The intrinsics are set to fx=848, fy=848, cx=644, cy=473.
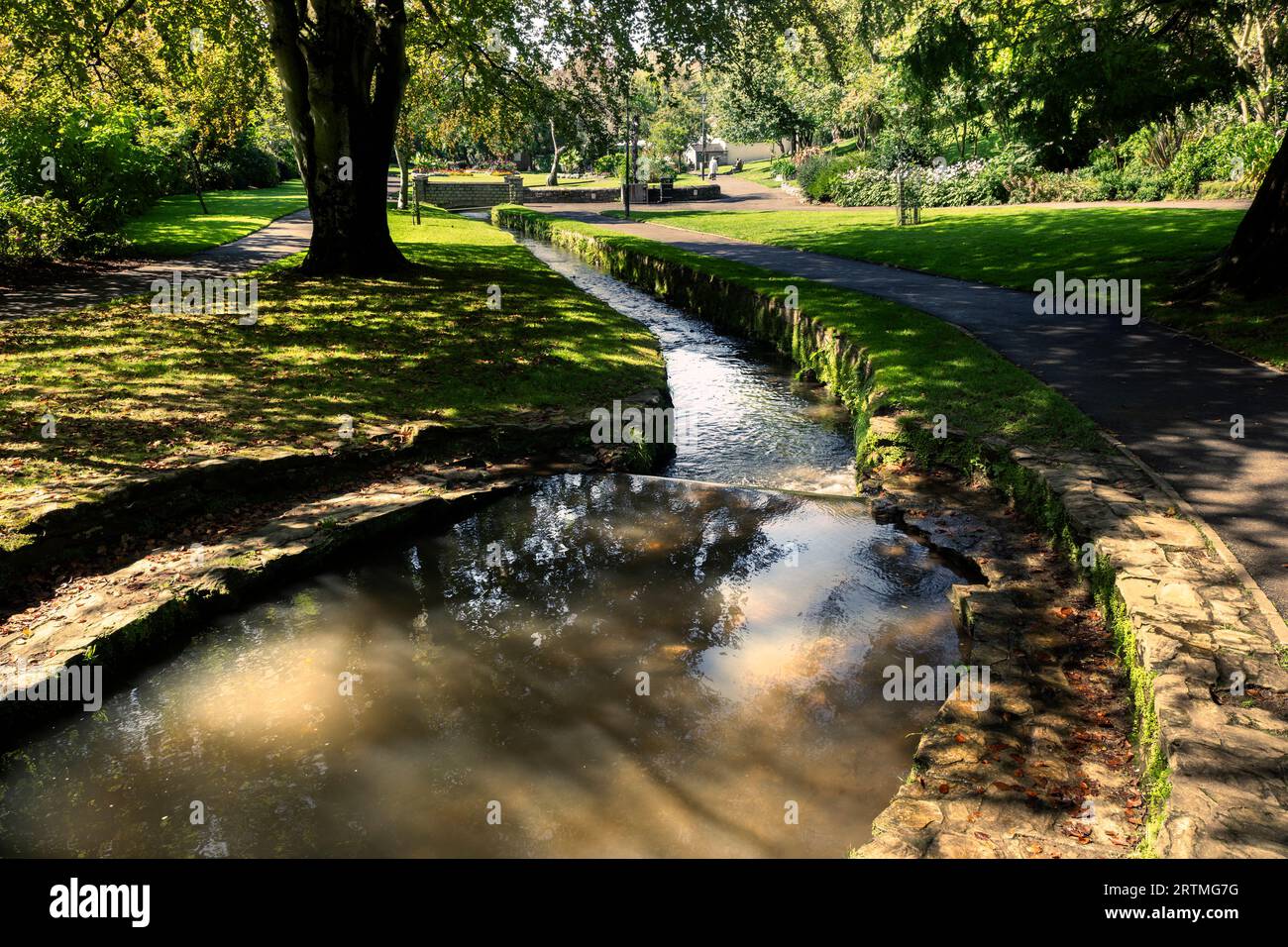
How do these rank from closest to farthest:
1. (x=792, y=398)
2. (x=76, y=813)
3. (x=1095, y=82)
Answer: (x=76, y=813)
(x=792, y=398)
(x=1095, y=82)

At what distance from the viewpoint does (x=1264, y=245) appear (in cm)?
1174

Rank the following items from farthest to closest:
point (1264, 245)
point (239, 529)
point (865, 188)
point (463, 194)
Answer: point (463, 194) < point (865, 188) < point (1264, 245) < point (239, 529)

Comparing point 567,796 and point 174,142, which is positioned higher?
point 174,142

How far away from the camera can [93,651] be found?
524cm

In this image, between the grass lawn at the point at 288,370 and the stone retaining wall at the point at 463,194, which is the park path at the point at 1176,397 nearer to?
the grass lawn at the point at 288,370

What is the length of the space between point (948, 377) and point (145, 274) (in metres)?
15.3

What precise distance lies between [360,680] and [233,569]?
166cm

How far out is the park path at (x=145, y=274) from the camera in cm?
Answer: 1366

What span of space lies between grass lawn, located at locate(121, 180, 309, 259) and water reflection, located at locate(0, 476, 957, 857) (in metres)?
17.0

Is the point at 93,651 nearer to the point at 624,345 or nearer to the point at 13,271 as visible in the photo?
the point at 624,345

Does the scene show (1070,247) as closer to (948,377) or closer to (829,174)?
(948,377)

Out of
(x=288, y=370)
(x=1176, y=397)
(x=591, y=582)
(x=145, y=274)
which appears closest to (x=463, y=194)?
(x=145, y=274)

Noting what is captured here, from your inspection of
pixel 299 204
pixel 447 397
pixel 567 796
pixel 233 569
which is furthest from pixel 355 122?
pixel 299 204

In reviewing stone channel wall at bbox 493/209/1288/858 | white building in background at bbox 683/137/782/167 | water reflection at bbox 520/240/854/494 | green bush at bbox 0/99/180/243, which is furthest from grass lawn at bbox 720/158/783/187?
stone channel wall at bbox 493/209/1288/858
